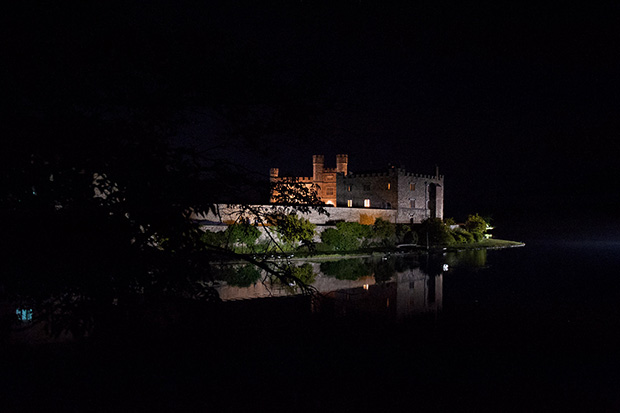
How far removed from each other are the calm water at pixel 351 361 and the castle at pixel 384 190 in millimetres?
29054

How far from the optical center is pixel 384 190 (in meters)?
45.2

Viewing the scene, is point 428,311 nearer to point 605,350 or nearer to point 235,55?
point 605,350

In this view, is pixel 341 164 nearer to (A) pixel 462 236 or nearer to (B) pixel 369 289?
(A) pixel 462 236

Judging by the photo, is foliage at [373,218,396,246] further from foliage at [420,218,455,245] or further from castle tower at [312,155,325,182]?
castle tower at [312,155,325,182]

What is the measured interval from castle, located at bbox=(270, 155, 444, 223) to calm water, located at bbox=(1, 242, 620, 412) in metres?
29.1

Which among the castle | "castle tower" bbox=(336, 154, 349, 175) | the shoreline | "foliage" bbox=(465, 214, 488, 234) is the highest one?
"castle tower" bbox=(336, 154, 349, 175)

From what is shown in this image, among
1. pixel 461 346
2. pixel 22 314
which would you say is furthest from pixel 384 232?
pixel 22 314

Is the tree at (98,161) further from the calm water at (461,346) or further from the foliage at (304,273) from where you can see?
the foliage at (304,273)

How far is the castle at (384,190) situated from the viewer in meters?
44.8

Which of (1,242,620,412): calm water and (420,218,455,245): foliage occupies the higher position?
(420,218,455,245): foliage

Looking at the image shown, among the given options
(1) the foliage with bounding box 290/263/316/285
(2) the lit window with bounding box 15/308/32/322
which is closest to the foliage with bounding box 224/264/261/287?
(1) the foliage with bounding box 290/263/316/285

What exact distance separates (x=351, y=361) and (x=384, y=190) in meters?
37.8

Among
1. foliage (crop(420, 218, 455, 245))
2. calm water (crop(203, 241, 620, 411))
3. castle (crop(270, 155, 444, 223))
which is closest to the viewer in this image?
calm water (crop(203, 241, 620, 411))

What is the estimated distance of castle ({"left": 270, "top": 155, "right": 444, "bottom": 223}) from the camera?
44.8 m
